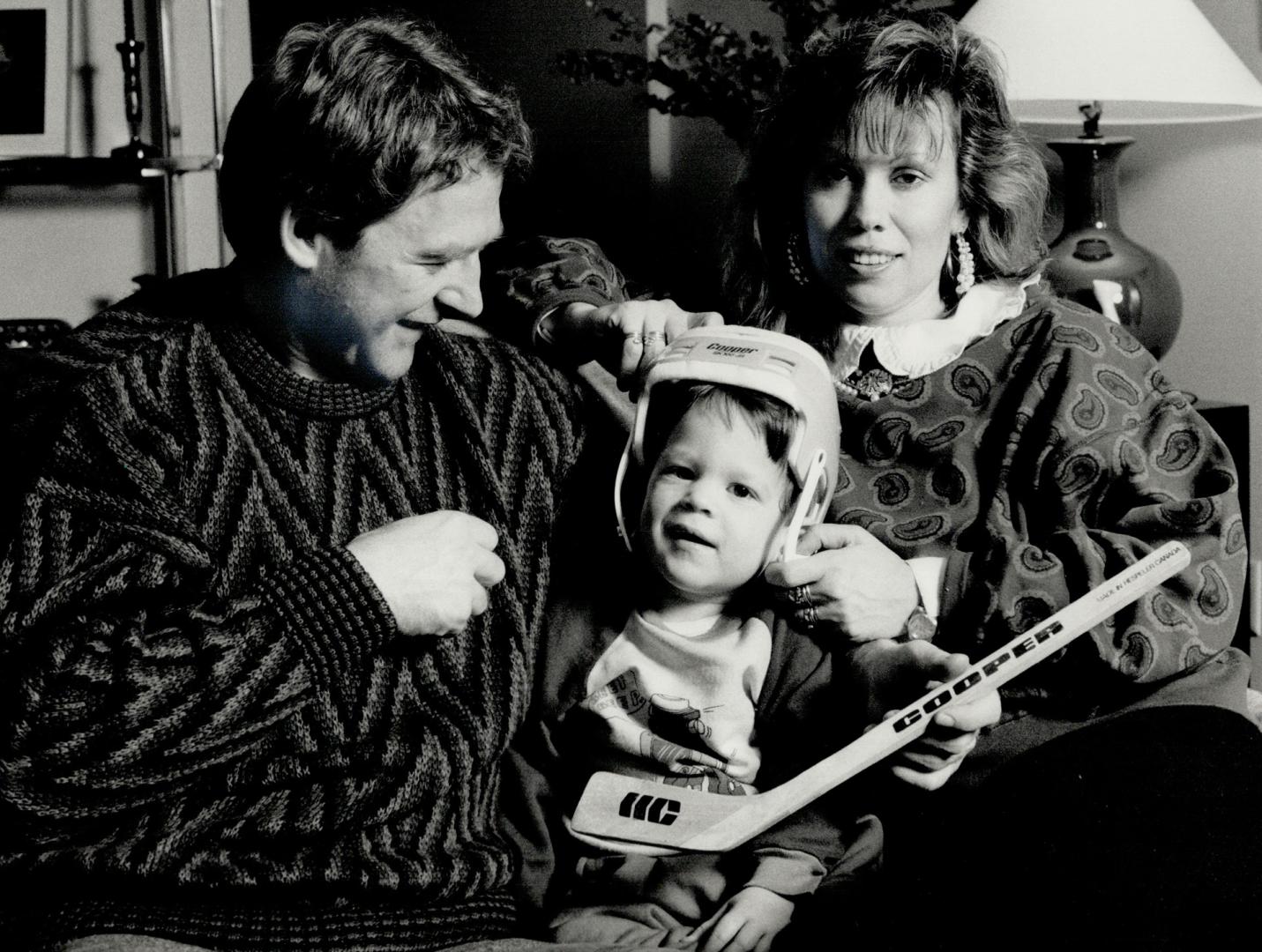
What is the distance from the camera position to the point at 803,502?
53.2 inches

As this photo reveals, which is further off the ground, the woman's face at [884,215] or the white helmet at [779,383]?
the woman's face at [884,215]

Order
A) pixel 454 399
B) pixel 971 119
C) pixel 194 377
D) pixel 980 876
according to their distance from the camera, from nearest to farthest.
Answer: pixel 980 876 → pixel 194 377 → pixel 454 399 → pixel 971 119

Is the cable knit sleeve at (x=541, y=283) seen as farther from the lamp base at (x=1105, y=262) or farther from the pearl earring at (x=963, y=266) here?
the lamp base at (x=1105, y=262)

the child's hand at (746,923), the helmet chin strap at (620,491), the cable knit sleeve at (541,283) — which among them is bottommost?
the child's hand at (746,923)

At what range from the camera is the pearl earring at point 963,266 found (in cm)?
165

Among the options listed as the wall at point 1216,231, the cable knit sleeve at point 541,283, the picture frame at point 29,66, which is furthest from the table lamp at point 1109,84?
the picture frame at point 29,66

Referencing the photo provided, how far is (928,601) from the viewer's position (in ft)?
4.79

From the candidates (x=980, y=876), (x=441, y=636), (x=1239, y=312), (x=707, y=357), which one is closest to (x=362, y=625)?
→ (x=441, y=636)

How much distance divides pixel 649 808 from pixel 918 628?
1.10ft

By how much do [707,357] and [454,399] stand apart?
10.8 inches

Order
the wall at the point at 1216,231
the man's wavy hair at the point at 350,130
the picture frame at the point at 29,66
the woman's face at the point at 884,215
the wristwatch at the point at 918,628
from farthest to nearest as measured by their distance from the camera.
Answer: the picture frame at the point at 29,66
the wall at the point at 1216,231
the woman's face at the point at 884,215
the wristwatch at the point at 918,628
the man's wavy hair at the point at 350,130

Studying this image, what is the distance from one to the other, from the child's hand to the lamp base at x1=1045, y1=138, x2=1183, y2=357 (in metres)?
1.19

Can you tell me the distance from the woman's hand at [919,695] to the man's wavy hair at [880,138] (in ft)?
1.56

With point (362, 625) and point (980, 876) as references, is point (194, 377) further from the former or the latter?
point (980, 876)
